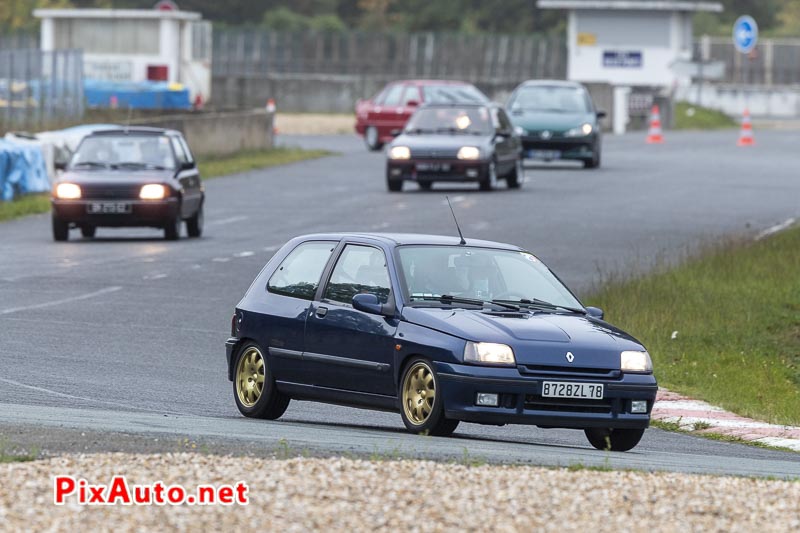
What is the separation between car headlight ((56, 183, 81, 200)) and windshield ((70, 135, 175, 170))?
921 mm

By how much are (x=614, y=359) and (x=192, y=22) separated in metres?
58.4

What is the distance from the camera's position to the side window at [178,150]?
28655 mm

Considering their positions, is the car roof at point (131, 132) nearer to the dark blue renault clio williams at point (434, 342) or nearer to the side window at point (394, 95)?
the dark blue renault clio williams at point (434, 342)

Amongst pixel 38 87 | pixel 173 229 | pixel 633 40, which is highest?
pixel 633 40

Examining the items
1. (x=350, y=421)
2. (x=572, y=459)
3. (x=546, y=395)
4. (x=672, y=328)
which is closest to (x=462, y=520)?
(x=572, y=459)

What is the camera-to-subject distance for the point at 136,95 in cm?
5775

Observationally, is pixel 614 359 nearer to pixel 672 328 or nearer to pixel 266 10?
pixel 672 328

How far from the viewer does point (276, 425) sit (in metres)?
12.4

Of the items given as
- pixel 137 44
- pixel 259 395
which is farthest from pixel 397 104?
pixel 259 395

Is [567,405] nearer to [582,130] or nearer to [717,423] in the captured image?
[717,423]

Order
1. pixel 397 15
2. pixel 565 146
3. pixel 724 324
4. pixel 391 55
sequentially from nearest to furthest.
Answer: pixel 724 324, pixel 565 146, pixel 391 55, pixel 397 15

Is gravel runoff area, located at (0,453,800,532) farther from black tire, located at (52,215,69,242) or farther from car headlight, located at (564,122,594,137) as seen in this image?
car headlight, located at (564,122,594,137)

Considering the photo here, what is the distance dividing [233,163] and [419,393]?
33.4 metres

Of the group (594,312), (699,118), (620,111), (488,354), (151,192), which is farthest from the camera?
(699,118)
